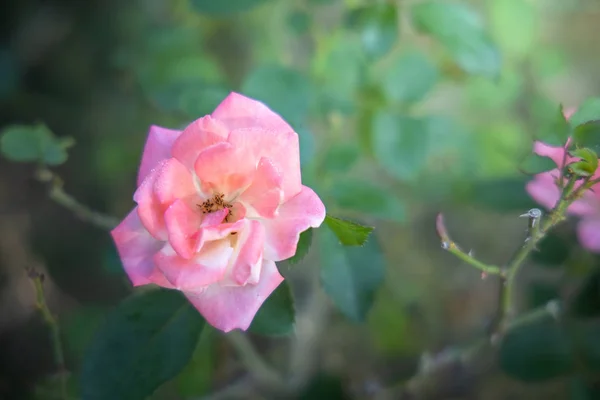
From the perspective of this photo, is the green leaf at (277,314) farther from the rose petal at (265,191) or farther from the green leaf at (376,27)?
the green leaf at (376,27)

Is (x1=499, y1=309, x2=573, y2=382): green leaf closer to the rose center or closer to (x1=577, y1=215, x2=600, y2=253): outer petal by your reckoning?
(x1=577, y1=215, x2=600, y2=253): outer petal

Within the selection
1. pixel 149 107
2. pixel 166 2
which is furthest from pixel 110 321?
pixel 166 2

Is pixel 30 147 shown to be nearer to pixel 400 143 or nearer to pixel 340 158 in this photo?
pixel 340 158

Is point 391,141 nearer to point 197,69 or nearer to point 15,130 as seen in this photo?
point 197,69

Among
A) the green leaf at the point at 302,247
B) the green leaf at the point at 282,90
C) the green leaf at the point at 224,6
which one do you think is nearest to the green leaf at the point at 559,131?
the green leaf at the point at 302,247

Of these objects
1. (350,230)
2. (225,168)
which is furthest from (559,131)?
(225,168)

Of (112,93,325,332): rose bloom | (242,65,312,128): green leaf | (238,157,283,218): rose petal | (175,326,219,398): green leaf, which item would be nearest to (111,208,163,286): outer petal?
(112,93,325,332): rose bloom
